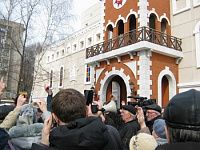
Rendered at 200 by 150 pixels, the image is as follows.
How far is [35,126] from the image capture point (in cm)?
258

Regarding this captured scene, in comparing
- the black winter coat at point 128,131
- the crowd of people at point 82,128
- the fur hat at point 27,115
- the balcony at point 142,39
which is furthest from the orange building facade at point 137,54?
the crowd of people at point 82,128

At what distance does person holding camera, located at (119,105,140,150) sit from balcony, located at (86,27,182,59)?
7.08 meters

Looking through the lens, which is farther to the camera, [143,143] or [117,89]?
[117,89]

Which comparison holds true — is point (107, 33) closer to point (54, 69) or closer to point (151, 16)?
point (151, 16)

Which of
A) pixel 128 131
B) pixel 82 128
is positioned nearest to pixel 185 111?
pixel 82 128

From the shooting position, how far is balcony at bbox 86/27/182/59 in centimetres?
1105

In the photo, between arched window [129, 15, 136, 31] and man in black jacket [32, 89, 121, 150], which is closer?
man in black jacket [32, 89, 121, 150]

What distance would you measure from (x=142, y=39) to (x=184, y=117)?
9.87 meters

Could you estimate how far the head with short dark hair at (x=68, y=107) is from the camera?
181 centimetres

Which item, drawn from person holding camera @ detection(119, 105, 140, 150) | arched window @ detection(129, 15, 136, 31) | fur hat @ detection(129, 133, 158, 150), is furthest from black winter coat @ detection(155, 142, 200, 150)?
arched window @ detection(129, 15, 136, 31)

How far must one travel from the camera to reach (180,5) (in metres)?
12.7

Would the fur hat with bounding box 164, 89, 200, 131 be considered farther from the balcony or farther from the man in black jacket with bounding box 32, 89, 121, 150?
the balcony

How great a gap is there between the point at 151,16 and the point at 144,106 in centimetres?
1004

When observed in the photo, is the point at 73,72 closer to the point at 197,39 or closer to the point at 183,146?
the point at 197,39
